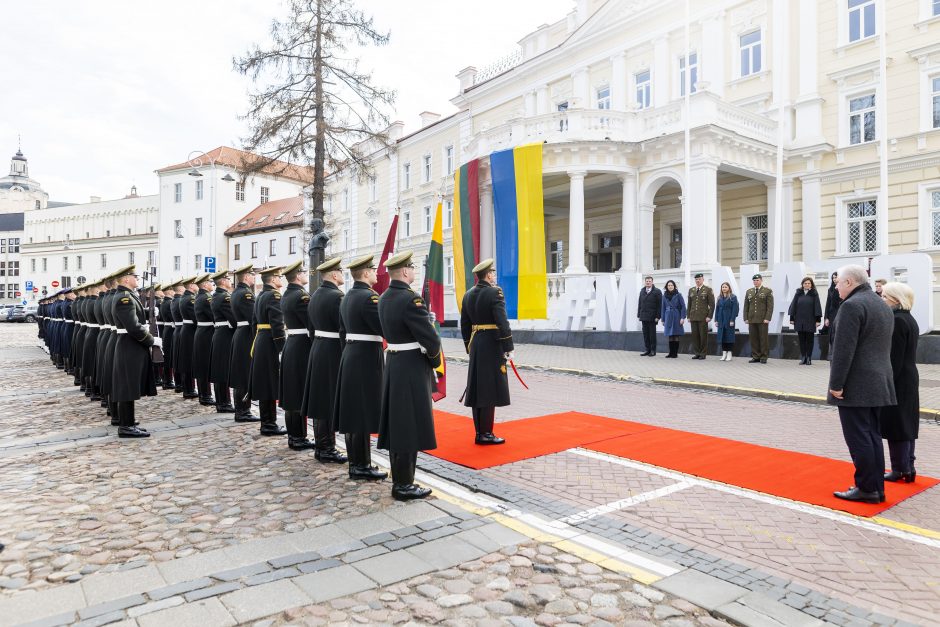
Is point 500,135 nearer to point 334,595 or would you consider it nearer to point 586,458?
point 586,458

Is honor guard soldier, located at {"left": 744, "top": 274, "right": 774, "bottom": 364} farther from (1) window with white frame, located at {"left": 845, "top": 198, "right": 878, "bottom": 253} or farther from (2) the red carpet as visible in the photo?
(1) window with white frame, located at {"left": 845, "top": 198, "right": 878, "bottom": 253}

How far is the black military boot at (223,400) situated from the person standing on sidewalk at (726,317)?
10.7m

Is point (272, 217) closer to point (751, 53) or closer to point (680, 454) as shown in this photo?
point (751, 53)

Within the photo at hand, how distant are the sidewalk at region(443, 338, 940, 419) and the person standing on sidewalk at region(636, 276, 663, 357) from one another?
375 mm

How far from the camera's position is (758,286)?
45.9 ft

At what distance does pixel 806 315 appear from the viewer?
44.3 feet

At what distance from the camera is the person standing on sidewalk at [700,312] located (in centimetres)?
1478

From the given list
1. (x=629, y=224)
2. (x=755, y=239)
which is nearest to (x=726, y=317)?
(x=629, y=224)

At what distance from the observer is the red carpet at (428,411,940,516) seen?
5168 mm

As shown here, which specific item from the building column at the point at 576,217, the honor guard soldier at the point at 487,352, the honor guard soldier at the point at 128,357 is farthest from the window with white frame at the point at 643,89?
the honor guard soldier at the point at 128,357

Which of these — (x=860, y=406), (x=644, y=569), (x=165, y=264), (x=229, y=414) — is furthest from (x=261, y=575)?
(x=165, y=264)

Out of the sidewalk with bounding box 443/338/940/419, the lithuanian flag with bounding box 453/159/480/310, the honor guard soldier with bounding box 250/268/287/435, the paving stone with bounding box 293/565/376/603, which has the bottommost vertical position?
the paving stone with bounding box 293/565/376/603

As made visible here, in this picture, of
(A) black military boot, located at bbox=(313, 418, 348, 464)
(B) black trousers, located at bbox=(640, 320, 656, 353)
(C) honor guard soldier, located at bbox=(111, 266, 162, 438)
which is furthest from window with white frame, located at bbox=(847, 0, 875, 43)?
(C) honor guard soldier, located at bbox=(111, 266, 162, 438)

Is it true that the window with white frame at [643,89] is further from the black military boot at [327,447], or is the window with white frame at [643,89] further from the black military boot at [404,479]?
the black military boot at [404,479]
